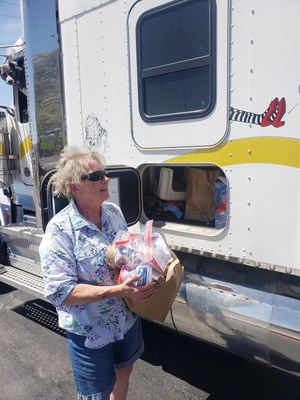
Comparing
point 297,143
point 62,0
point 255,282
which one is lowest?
point 255,282

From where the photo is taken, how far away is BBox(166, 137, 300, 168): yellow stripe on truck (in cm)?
202

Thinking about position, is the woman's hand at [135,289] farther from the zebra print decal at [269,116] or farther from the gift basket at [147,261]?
the zebra print decal at [269,116]

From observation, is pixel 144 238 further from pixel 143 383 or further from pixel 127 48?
pixel 143 383

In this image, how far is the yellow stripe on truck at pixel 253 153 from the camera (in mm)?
2016

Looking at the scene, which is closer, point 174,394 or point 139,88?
point 139,88

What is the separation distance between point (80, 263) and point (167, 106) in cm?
123

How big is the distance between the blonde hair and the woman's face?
2 cm

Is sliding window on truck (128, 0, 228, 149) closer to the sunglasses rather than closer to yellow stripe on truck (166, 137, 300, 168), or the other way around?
yellow stripe on truck (166, 137, 300, 168)

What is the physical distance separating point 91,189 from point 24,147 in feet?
9.18

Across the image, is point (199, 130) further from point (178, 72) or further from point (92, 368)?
point (92, 368)

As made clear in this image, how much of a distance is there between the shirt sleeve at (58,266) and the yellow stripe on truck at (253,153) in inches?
39.6

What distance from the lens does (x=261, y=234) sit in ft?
7.10

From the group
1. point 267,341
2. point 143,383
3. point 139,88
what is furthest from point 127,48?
point 143,383

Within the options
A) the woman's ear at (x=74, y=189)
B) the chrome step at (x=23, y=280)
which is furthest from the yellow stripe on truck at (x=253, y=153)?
the chrome step at (x=23, y=280)
